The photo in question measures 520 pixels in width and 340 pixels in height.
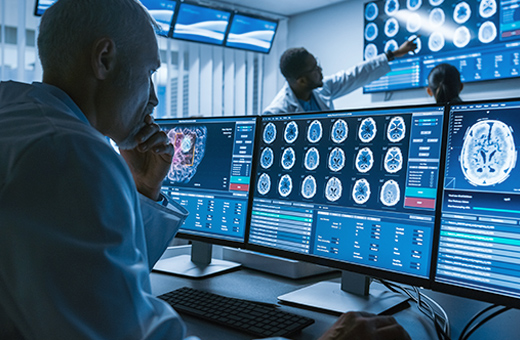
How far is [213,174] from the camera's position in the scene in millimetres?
1363

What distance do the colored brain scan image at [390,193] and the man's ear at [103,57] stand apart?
24.2 inches

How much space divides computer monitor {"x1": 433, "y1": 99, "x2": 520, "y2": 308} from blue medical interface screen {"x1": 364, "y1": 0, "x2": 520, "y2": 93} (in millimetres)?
2693

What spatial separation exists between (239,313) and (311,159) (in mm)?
412

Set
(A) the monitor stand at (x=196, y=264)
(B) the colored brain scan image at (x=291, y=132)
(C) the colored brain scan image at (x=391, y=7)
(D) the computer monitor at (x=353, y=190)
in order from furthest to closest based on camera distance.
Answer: (C) the colored brain scan image at (x=391, y=7)
(A) the monitor stand at (x=196, y=264)
(B) the colored brain scan image at (x=291, y=132)
(D) the computer monitor at (x=353, y=190)

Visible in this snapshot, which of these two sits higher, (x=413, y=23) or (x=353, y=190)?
(x=413, y=23)

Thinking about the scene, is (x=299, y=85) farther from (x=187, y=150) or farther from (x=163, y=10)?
(x=163, y=10)

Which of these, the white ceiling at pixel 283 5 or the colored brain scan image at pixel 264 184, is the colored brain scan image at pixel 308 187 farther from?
the white ceiling at pixel 283 5

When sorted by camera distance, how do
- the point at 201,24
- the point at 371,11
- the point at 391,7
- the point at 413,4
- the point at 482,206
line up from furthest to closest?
the point at 201,24
the point at 371,11
the point at 391,7
the point at 413,4
the point at 482,206

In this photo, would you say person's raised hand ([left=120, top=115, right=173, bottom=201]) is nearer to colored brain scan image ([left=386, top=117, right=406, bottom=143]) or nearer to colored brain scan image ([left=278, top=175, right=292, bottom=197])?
colored brain scan image ([left=278, top=175, right=292, bottom=197])

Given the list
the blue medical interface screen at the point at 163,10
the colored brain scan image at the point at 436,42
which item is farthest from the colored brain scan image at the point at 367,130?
the blue medical interface screen at the point at 163,10

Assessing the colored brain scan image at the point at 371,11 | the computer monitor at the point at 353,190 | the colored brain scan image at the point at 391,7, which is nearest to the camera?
the computer monitor at the point at 353,190

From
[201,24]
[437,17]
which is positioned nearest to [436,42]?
[437,17]

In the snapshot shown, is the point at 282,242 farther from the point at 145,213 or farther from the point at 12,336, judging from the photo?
the point at 12,336

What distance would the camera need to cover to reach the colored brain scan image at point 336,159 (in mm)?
1112
